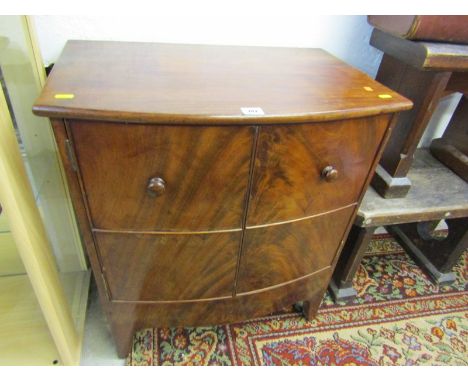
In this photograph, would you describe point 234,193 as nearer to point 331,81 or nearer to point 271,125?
point 271,125

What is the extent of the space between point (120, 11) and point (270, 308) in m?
Answer: 0.88

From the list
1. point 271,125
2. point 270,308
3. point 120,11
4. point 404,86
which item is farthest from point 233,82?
point 270,308

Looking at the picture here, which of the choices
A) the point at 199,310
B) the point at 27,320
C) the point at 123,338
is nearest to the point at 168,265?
the point at 199,310

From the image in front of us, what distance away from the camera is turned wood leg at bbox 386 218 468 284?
124cm

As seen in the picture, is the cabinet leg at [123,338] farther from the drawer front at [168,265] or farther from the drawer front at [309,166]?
the drawer front at [309,166]

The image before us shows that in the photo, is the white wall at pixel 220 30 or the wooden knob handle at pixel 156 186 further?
the white wall at pixel 220 30

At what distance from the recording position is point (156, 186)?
0.60 meters

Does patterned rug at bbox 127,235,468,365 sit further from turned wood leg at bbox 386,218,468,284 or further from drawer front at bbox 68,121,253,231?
drawer front at bbox 68,121,253,231

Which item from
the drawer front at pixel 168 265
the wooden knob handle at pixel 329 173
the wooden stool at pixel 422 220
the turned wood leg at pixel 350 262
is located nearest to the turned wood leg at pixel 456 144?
the wooden stool at pixel 422 220

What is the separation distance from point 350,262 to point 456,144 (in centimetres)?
59

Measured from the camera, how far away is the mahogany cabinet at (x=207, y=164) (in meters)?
0.56

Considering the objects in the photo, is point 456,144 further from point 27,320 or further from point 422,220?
point 27,320

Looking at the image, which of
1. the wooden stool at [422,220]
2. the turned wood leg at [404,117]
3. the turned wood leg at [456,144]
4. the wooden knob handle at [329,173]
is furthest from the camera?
the turned wood leg at [456,144]

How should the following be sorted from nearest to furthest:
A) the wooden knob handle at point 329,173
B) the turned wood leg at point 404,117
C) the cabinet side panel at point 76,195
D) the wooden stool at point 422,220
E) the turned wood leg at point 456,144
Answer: the cabinet side panel at point 76,195 → the wooden knob handle at point 329,173 → the turned wood leg at point 404,117 → the wooden stool at point 422,220 → the turned wood leg at point 456,144
